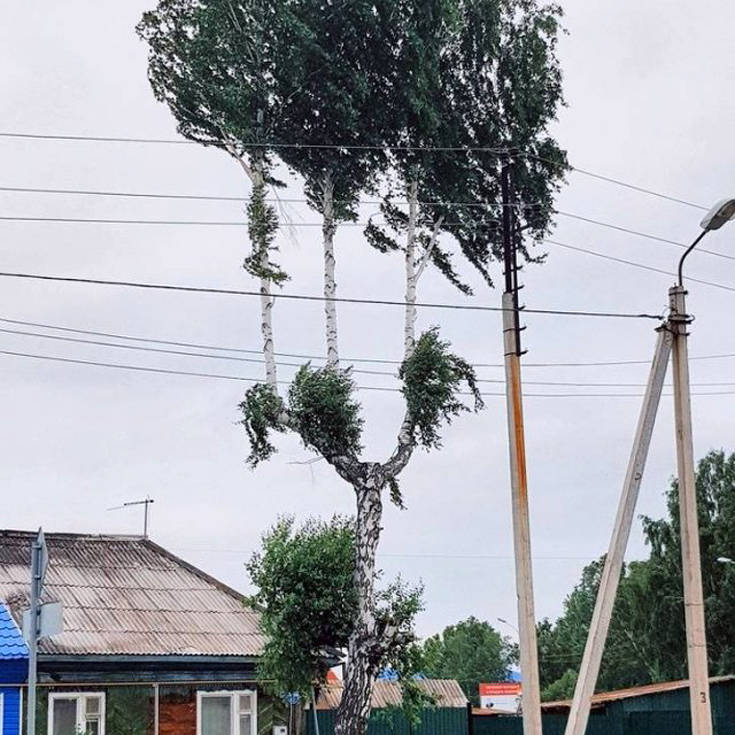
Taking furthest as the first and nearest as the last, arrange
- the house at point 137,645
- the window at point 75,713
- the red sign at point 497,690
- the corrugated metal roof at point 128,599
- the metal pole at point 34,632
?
the red sign at point 497,690
the corrugated metal roof at point 128,599
the house at point 137,645
the window at point 75,713
the metal pole at point 34,632

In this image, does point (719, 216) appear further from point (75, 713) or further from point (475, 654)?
point (475, 654)

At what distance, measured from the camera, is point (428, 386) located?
93.1 feet

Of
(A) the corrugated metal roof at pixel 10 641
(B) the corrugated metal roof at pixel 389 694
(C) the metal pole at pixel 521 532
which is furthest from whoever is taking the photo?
(B) the corrugated metal roof at pixel 389 694

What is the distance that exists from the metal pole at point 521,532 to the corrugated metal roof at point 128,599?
9836 millimetres

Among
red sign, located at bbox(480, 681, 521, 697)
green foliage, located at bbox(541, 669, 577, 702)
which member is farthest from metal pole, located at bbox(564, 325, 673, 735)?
green foliage, located at bbox(541, 669, 577, 702)

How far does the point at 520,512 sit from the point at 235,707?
1097 cm

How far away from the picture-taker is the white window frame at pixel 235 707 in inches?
1061

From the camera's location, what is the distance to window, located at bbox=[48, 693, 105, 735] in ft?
82.2

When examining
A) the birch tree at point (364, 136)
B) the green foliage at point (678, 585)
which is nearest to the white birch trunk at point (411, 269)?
the birch tree at point (364, 136)

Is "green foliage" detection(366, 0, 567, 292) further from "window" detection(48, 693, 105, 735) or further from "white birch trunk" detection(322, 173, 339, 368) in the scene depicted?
"window" detection(48, 693, 105, 735)

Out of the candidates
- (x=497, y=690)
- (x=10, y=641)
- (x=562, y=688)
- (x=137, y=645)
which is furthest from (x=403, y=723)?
(x=562, y=688)

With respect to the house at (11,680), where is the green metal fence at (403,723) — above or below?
below

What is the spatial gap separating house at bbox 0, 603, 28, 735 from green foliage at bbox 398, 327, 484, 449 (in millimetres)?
9054

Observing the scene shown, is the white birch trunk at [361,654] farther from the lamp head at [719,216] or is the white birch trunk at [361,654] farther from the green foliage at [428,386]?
the lamp head at [719,216]
